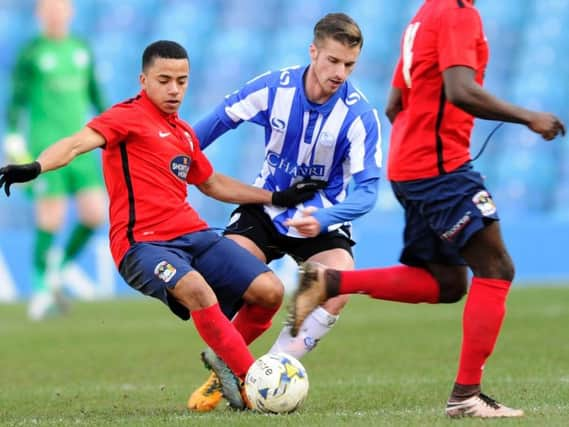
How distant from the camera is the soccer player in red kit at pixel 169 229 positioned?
6.00 metres

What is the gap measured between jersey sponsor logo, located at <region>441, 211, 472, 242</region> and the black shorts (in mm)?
1298

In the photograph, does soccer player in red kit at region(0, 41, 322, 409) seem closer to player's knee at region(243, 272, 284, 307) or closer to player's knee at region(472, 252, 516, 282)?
player's knee at region(243, 272, 284, 307)

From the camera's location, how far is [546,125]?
5.21 meters

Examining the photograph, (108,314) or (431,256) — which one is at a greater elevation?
(431,256)

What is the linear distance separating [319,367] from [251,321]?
6.38 ft

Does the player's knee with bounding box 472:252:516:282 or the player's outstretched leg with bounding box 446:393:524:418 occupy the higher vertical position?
the player's knee with bounding box 472:252:516:282

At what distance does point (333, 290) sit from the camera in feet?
19.3

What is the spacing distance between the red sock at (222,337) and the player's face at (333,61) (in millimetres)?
1316

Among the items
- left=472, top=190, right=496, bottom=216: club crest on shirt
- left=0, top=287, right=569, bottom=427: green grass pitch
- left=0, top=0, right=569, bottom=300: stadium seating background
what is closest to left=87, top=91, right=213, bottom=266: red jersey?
left=0, top=287, right=569, bottom=427: green grass pitch

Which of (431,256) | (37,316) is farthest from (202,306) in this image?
(37,316)

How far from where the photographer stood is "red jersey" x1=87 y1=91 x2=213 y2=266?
20.4 feet

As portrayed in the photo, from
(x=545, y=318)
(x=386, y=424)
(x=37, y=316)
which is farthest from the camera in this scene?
(x=37, y=316)

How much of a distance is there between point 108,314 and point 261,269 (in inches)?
265

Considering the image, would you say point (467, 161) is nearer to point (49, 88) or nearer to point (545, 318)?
point (545, 318)
